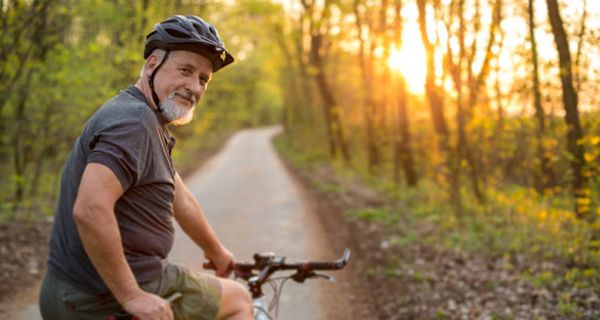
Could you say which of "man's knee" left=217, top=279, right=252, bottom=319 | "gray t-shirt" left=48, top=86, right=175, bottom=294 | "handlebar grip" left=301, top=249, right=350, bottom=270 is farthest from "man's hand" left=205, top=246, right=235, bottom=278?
"gray t-shirt" left=48, top=86, right=175, bottom=294

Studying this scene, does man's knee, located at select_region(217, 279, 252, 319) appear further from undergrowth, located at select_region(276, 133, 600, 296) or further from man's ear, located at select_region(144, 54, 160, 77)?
undergrowth, located at select_region(276, 133, 600, 296)

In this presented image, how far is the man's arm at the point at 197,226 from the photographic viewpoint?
282cm

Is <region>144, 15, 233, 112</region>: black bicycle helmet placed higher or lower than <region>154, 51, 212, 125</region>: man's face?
higher

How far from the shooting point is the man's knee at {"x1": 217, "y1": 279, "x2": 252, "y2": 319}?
237 centimetres

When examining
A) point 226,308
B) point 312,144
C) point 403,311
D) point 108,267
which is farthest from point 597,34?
point 312,144

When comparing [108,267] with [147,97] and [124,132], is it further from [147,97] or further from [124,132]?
[147,97]

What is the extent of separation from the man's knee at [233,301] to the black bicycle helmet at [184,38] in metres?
1.06

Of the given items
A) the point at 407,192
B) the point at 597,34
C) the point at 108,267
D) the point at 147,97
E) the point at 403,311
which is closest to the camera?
the point at 108,267

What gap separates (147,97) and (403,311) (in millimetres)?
4516

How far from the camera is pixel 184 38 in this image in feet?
7.36

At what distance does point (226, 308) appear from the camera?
7.80 feet

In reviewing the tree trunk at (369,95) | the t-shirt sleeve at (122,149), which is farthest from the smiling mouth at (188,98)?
the tree trunk at (369,95)

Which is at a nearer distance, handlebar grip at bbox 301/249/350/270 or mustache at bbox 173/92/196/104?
mustache at bbox 173/92/196/104

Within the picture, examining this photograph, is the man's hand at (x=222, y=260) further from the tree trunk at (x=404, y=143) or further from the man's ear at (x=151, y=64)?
the tree trunk at (x=404, y=143)
